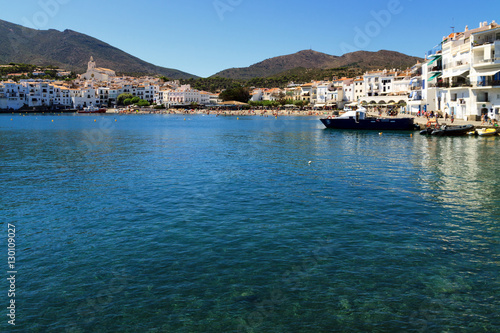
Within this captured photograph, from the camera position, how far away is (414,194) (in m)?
17.5

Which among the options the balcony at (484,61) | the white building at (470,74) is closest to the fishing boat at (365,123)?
the white building at (470,74)

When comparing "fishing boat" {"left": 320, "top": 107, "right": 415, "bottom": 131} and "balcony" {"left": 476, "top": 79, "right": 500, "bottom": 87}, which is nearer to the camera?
"balcony" {"left": 476, "top": 79, "right": 500, "bottom": 87}

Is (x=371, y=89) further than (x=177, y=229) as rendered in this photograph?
Yes

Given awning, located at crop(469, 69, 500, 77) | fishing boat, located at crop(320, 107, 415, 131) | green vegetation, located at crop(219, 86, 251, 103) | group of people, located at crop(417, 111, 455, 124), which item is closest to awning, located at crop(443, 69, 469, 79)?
awning, located at crop(469, 69, 500, 77)

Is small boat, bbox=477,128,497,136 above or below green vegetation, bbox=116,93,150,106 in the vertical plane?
below

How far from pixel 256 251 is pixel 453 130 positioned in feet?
129

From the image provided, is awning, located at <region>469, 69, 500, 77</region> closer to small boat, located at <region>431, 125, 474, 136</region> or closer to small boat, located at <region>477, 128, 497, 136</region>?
small boat, located at <region>431, 125, 474, 136</region>

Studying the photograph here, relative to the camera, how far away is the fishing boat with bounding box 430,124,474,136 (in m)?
42.5

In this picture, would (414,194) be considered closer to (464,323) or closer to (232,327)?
(464,323)

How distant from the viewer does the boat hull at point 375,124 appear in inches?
2117

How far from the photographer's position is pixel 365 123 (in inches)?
2253

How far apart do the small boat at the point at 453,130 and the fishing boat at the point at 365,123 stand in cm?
935

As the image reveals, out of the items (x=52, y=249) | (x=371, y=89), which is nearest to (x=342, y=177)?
(x=52, y=249)

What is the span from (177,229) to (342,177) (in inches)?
466
